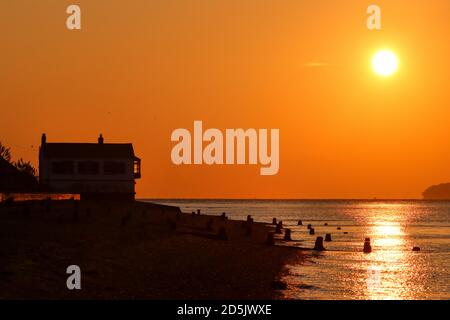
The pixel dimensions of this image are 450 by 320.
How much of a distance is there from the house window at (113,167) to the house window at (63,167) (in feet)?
10.5

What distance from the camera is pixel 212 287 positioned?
104 ft

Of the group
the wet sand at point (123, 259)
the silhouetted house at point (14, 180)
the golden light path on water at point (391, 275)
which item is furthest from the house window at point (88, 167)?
the golden light path on water at point (391, 275)

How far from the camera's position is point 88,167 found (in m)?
86.6

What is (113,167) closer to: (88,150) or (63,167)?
(88,150)

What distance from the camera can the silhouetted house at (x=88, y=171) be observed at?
85.6 meters

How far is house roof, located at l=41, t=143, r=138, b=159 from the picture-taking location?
87000mm

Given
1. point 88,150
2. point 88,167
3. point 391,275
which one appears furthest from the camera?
point 88,150

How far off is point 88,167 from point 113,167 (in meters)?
2.43

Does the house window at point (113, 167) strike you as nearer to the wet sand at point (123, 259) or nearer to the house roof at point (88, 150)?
the house roof at point (88, 150)

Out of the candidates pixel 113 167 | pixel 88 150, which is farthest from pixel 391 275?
pixel 88 150

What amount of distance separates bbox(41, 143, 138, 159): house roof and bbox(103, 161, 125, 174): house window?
71 centimetres

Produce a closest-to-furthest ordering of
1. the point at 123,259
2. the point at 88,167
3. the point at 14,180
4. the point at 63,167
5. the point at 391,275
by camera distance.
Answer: the point at 123,259 → the point at 391,275 → the point at 14,180 → the point at 63,167 → the point at 88,167

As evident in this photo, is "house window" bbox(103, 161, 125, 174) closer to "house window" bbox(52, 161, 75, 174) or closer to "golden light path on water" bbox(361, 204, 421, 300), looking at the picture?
"house window" bbox(52, 161, 75, 174)

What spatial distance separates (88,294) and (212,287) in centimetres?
669
